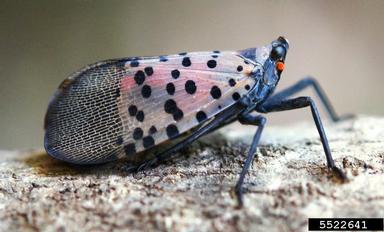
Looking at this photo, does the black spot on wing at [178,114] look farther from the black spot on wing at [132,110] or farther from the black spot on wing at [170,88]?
the black spot on wing at [132,110]

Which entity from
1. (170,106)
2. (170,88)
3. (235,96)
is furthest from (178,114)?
(235,96)

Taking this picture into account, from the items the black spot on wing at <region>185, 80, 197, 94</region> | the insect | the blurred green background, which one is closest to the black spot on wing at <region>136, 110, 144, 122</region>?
the insect

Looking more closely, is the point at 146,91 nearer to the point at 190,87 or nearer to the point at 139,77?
the point at 139,77

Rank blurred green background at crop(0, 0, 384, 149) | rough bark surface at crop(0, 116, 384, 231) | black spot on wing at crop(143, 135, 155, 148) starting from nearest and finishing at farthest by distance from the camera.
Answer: rough bark surface at crop(0, 116, 384, 231), black spot on wing at crop(143, 135, 155, 148), blurred green background at crop(0, 0, 384, 149)

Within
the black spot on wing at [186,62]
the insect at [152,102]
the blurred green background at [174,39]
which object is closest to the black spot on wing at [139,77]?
the insect at [152,102]

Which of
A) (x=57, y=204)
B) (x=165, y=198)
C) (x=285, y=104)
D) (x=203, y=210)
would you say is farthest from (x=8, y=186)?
(x=285, y=104)

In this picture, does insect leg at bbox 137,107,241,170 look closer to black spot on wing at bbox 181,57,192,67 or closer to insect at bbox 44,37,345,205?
insect at bbox 44,37,345,205
